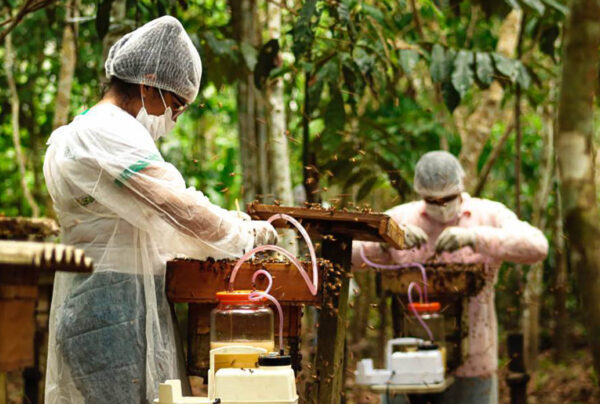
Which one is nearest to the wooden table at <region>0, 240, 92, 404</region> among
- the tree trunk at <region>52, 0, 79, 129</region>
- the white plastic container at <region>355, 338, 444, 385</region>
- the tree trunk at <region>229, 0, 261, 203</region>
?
the white plastic container at <region>355, 338, 444, 385</region>

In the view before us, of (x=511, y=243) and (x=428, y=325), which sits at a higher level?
(x=511, y=243)

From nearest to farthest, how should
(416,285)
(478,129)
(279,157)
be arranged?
(416,285) → (279,157) → (478,129)

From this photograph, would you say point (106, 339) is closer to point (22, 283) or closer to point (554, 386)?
point (22, 283)

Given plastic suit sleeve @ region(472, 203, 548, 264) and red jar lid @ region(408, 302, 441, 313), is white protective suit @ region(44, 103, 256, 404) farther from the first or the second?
plastic suit sleeve @ region(472, 203, 548, 264)

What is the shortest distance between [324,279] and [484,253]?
1.77 m

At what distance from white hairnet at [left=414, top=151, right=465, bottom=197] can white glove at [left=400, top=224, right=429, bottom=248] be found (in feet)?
0.98

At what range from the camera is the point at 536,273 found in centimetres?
1016

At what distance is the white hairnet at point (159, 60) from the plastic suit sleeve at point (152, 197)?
1.22 feet

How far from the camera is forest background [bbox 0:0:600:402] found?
17.8 ft

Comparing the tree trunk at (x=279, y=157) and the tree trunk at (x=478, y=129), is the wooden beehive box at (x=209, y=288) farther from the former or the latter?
the tree trunk at (x=478, y=129)

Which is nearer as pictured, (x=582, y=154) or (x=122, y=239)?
(x=582, y=154)

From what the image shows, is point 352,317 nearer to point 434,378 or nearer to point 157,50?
point 434,378

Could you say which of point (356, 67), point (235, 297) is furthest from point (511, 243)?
point (235, 297)

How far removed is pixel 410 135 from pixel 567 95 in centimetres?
504
